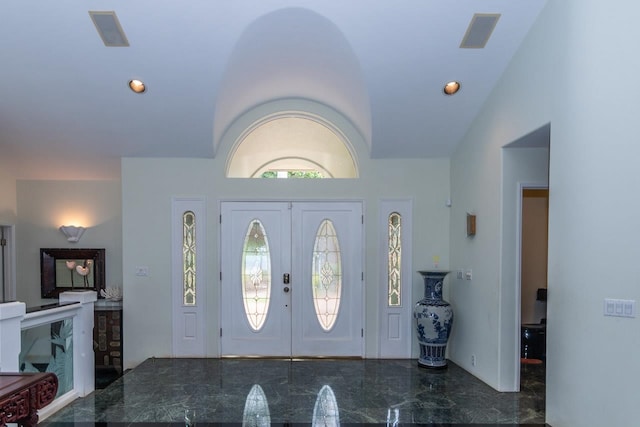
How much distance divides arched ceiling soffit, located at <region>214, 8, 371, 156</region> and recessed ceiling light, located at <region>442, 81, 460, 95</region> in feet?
2.68

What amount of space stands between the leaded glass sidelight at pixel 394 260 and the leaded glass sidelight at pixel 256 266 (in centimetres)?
154

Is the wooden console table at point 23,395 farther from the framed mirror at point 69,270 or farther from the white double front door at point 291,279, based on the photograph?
the framed mirror at point 69,270

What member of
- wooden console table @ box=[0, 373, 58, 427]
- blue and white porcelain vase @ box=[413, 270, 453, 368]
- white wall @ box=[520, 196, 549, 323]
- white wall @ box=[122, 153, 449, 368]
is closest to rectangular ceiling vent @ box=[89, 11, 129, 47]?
white wall @ box=[122, 153, 449, 368]

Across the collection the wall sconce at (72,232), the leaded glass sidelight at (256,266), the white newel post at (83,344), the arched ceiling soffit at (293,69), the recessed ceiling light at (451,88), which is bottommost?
the white newel post at (83,344)

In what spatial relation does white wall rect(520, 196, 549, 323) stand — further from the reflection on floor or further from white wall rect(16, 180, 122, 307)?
white wall rect(16, 180, 122, 307)

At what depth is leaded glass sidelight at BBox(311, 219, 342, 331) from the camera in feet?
17.0

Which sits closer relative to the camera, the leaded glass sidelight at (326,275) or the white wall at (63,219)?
the leaded glass sidelight at (326,275)

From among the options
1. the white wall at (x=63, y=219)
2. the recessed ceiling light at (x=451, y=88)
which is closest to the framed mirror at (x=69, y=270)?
the white wall at (x=63, y=219)

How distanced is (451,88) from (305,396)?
337 cm

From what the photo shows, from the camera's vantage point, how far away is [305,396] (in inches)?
151

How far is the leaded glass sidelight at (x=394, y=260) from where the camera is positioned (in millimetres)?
5168

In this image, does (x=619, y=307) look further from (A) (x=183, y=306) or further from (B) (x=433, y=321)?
(A) (x=183, y=306)

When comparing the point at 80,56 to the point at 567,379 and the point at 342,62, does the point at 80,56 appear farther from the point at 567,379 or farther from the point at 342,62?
the point at 567,379

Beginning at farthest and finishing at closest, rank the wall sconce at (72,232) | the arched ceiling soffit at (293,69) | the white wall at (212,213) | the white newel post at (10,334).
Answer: the wall sconce at (72,232), the white wall at (212,213), the arched ceiling soffit at (293,69), the white newel post at (10,334)
